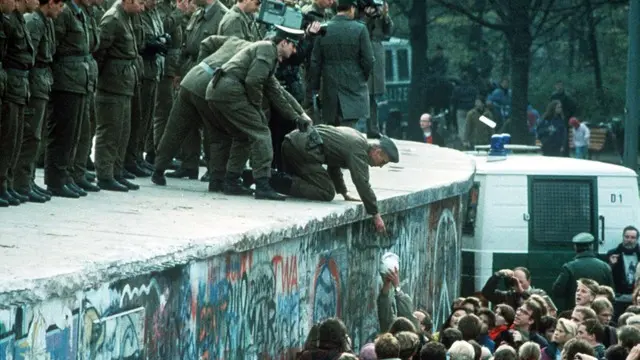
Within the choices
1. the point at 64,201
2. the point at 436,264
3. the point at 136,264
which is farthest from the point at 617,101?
the point at 136,264

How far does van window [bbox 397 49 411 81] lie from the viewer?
42.6m

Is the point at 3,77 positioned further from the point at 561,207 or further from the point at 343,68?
the point at 561,207

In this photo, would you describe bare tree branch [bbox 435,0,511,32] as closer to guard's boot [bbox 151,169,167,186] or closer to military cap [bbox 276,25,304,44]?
guard's boot [bbox 151,169,167,186]

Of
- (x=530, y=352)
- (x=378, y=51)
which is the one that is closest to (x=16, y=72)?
(x=530, y=352)

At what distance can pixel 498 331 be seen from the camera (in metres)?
13.6

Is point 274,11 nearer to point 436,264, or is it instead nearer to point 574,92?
point 436,264

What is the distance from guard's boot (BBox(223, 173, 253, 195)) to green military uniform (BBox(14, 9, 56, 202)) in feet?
7.08

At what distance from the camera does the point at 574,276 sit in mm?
17266

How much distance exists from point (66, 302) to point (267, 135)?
5121 millimetres

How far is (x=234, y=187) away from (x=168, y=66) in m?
2.45

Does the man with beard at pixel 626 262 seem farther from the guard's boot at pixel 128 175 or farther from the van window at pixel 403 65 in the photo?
the van window at pixel 403 65

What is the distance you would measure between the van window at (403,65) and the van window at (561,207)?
23769mm

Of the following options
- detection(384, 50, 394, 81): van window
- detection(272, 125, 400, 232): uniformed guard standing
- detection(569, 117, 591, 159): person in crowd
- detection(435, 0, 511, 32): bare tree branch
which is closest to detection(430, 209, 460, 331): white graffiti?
detection(272, 125, 400, 232): uniformed guard standing

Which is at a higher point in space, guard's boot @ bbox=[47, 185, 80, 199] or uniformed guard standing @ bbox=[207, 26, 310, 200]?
uniformed guard standing @ bbox=[207, 26, 310, 200]
